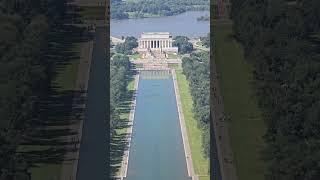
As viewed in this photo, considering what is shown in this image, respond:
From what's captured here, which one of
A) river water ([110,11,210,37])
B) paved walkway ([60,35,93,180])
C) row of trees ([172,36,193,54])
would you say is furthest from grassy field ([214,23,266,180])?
paved walkway ([60,35,93,180])

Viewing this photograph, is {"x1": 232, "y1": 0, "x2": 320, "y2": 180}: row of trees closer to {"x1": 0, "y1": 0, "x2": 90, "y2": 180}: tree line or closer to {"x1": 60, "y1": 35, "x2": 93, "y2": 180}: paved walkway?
{"x1": 60, "y1": 35, "x2": 93, "y2": 180}: paved walkway

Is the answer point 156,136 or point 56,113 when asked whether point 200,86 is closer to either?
point 156,136

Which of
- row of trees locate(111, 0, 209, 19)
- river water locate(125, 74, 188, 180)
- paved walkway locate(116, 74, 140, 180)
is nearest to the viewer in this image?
paved walkway locate(116, 74, 140, 180)

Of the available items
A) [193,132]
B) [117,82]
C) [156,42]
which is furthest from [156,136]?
[156,42]

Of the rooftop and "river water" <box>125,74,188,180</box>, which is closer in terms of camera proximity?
"river water" <box>125,74,188,180</box>

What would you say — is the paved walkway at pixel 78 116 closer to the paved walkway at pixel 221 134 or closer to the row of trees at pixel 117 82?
the row of trees at pixel 117 82

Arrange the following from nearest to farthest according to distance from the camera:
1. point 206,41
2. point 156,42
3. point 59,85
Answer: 1. point 59,85
2. point 206,41
3. point 156,42

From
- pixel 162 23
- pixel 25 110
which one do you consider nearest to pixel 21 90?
pixel 25 110
